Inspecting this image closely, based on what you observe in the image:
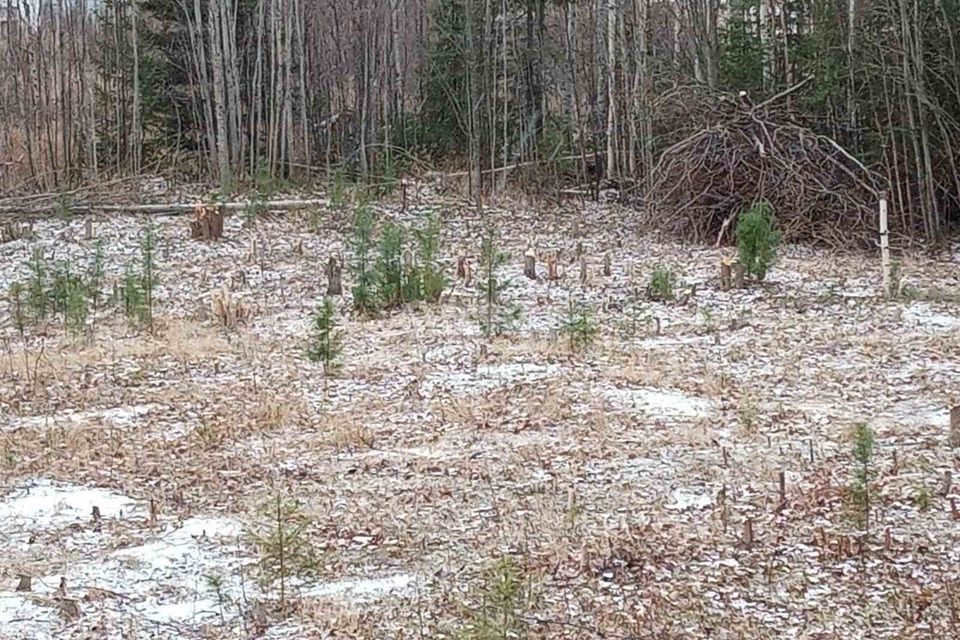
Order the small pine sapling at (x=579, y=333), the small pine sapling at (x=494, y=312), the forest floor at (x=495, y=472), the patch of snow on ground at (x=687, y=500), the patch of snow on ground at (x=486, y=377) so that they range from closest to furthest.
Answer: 1. the forest floor at (x=495, y=472)
2. the patch of snow on ground at (x=687, y=500)
3. the patch of snow on ground at (x=486, y=377)
4. the small pine sapling at (x=579, y=333)
5. the small pine sapling at (x=494, y=312)

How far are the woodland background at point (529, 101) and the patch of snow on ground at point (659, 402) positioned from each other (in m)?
6.80

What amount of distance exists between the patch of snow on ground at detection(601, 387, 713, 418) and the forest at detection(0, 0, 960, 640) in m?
0.03

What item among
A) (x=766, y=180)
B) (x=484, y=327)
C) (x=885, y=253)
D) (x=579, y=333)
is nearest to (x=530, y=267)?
(x=484, y=327)

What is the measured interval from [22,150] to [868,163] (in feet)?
46.2

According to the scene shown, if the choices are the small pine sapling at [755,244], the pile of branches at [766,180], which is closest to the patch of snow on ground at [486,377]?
the small pine sapling at [755,244]

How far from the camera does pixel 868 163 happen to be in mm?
14273

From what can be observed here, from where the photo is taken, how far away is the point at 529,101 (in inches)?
766

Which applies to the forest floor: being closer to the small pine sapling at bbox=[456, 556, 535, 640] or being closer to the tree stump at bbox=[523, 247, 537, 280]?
the small pine sapling at bbox=[456, 556, 535, 640]

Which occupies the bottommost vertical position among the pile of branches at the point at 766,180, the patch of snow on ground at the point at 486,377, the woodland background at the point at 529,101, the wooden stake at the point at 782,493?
the wooden stake at the point at 782,493

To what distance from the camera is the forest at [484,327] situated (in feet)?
14.5

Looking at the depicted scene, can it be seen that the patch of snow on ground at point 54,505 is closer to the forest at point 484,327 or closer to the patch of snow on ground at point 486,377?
the forest at point 484,327

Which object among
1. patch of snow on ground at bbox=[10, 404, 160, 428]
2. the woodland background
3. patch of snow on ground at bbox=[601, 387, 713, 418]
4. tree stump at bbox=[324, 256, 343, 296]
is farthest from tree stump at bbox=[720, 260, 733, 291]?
patch of snow on ground at bbox=[10, 404, 160, 428]

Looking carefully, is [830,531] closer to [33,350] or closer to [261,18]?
[33,350]

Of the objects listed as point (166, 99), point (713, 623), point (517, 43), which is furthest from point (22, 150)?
point (713, 623)
